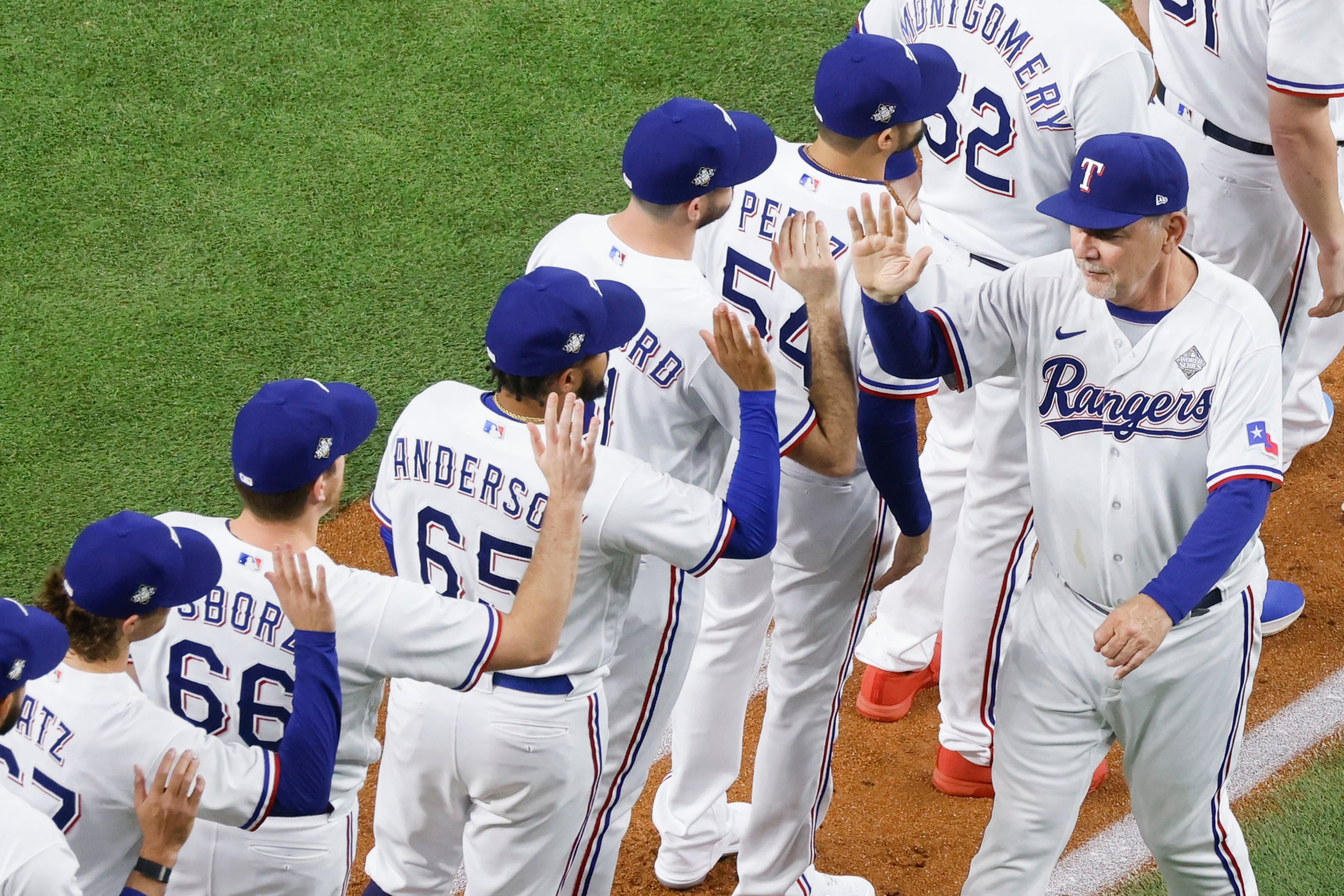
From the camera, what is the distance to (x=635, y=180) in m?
3.31

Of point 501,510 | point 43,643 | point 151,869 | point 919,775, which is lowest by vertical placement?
point 919,775

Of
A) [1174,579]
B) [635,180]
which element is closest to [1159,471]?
[1174,579]

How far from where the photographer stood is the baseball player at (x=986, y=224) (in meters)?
3.82

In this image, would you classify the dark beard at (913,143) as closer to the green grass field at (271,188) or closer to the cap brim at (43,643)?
the cap brim at (43,643)

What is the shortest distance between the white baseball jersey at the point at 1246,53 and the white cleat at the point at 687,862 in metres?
2.28

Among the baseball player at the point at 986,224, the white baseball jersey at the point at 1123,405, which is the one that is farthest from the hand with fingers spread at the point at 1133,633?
the baseball player at the point at 986,224

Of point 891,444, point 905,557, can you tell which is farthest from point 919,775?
point 891,444

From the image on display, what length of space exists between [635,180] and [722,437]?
0.63 m

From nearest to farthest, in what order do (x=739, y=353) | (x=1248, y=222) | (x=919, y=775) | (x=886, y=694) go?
(x=739, y=353) → (x=1248, y=222) → (x=919, y=775) → (x=886, y=694)

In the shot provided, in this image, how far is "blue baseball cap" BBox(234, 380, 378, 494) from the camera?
289 cm

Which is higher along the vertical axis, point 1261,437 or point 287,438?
point 287,438

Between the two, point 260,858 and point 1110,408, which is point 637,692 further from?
point 1110,408

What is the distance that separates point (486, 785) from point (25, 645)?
103 centimetres

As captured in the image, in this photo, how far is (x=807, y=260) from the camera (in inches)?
130
